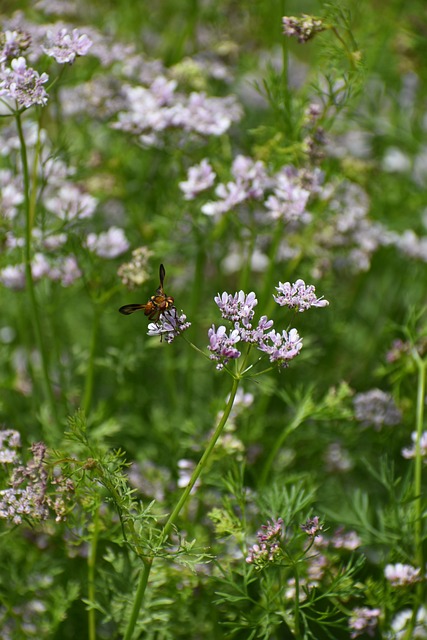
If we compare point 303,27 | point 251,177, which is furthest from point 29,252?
point 303,27

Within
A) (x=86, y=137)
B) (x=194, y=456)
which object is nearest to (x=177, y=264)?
(x=86, y=137)

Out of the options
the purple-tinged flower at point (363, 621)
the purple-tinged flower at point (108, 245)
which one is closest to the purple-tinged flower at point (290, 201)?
the purple-tinged flower at point (108, 245)

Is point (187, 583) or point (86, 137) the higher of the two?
point (86, 137)

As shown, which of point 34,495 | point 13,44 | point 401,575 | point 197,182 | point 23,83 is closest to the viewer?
point 34,495

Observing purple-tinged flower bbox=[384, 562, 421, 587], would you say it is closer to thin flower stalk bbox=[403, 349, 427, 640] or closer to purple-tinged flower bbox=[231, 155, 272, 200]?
thin flower stalk bbox=[403, 349, 427, 640]

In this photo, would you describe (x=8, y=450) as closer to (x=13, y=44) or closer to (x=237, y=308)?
(x=237, y=308)

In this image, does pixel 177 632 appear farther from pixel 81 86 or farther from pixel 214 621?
pixel 81 86
